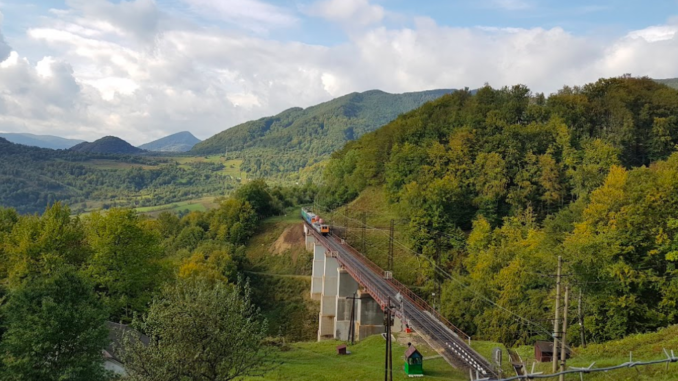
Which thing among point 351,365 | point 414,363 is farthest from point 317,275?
point 414,363

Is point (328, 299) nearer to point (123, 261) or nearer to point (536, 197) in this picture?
point (123, 261)

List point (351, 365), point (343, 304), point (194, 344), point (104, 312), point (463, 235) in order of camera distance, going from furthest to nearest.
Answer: point (463, 235)
point (343, 304)
point (351, 365)
point (104, 312)
point (194, 344)

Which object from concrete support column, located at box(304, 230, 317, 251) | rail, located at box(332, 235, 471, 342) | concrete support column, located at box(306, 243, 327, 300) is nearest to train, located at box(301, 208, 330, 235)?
concrete support column, located at box(304, 230, 317, 251)

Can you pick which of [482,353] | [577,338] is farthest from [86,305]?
[577,338]

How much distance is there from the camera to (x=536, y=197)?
65.5m

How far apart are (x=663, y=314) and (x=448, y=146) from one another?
47.5m

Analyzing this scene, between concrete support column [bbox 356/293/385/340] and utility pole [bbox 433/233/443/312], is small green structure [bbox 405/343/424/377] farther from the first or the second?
concrete support column [bbox 356/293/385/340]

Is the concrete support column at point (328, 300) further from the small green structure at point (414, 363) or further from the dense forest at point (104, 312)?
the small green structure at point (414, 363)

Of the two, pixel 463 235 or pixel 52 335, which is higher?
pixel 463 235

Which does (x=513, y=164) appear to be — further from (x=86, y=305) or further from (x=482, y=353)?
(x=86, y=305)

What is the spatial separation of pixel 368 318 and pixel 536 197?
32793 mm

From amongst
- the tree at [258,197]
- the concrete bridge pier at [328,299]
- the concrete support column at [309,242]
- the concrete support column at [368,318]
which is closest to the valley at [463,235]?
the tree at [258,197]

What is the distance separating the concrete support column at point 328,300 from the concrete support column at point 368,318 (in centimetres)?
1310

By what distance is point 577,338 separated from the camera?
37125 mm
